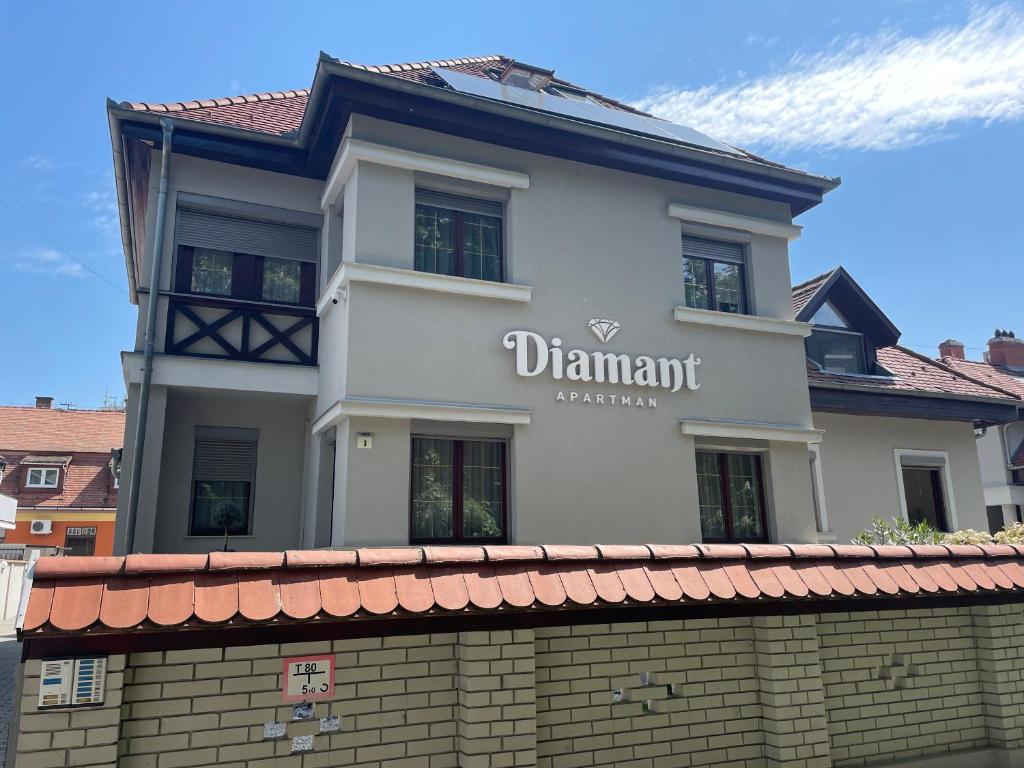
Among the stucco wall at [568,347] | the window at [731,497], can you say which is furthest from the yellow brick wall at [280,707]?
the window at [731,497]

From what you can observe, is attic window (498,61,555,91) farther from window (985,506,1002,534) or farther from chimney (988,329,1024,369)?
chimney (988,329,1024,369)

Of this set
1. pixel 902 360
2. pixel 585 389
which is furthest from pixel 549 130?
pixel 902 360

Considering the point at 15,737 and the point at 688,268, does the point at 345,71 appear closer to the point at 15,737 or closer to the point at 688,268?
the point at 688,268

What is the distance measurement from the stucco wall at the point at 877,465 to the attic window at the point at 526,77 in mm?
7631

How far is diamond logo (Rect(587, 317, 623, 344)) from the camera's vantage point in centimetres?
1058

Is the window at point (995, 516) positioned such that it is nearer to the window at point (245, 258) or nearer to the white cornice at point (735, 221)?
the white cornice at point (735, 221)

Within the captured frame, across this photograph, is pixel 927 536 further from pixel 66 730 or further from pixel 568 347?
pixel 66 730

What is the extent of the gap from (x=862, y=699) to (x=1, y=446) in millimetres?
40333

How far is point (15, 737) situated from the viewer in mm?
4715

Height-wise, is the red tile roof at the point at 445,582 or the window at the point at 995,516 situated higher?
the window at the point at 995,516

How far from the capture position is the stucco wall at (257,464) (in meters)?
10.7

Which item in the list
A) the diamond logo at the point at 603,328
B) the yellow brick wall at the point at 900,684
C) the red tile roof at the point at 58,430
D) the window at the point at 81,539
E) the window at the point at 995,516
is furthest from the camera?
the red tile roof at the point at 58,430

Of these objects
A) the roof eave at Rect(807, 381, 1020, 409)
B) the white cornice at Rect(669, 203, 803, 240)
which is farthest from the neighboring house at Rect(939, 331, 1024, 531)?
the white cornice at Rect(669, 203, 803, 240)

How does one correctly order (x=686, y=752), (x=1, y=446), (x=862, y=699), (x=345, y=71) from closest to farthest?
1. (x=686, y=752)
2. (x=862, y=699)
3. (x=345, y=71)
4. (x=1, y=446)
